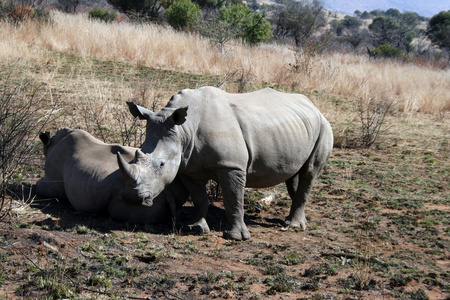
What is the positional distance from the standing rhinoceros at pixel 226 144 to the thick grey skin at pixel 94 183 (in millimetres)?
369

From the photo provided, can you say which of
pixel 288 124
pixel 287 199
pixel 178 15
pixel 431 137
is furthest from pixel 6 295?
pixel 178 15

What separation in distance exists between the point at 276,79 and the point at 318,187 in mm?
7005

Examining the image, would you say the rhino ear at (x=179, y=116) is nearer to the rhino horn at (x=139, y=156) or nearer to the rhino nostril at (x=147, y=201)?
the rhino horn at (x=139, y=156)

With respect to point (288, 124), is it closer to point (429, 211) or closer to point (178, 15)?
point (429, 211)

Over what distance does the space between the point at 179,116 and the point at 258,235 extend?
5.36 ft

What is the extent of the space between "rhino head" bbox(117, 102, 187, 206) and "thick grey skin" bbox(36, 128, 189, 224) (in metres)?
0.44

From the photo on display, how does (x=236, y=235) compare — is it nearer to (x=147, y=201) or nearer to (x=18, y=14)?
(x=147, y=201)

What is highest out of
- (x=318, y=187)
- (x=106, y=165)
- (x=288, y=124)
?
(x=288, y=124)

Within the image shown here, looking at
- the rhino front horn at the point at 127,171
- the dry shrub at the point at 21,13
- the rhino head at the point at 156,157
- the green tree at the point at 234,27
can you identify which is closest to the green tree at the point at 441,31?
the green tree at the point at 234,27

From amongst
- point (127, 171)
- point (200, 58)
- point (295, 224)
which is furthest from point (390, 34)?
point (127, 171)

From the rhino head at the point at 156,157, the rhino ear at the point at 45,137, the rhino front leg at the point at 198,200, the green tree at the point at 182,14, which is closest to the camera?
the rhino head at the point at 156,157

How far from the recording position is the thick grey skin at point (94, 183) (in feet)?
19.3

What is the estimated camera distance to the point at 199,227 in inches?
234

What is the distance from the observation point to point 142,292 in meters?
4.33
